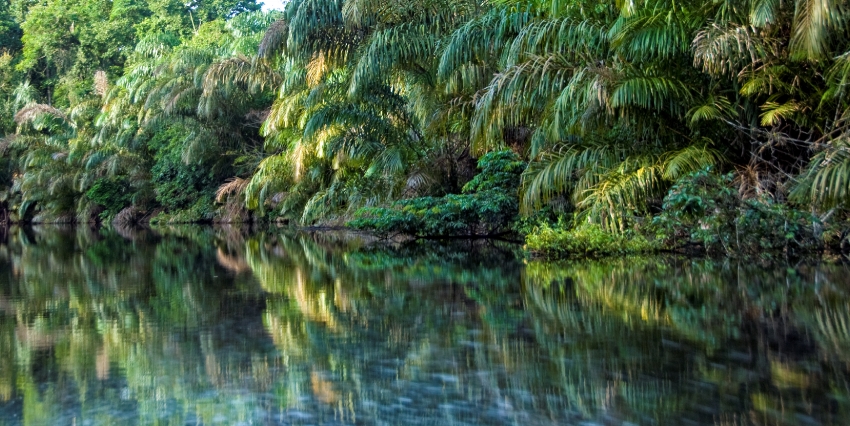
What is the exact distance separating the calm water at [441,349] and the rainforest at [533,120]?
5.55ft

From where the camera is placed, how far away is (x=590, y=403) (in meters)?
3.60

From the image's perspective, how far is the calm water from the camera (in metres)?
3.57

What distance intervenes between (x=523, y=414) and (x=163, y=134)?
34.8 m

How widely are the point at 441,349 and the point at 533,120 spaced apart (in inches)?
371

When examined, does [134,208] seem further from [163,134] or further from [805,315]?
[805,315]

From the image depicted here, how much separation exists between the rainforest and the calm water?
169 centimetres

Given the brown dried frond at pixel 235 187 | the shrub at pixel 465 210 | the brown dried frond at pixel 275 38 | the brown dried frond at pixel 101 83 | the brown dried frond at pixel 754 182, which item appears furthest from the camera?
the brown dried frond at pixel 101 83

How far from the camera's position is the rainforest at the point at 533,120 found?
10109mm

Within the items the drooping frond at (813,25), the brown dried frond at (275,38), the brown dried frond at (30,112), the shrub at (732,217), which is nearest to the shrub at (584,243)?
the shrub at (732,217)

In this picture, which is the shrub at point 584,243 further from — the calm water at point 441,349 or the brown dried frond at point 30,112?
the brown dried frond at point 30,112

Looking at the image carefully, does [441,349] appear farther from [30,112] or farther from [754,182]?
[30,112]

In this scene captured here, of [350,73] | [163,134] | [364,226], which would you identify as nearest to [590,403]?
[364,226]

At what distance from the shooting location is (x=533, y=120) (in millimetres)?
13797

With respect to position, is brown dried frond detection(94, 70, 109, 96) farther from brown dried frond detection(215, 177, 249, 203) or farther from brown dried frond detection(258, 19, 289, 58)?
brown dried frond detection(258, 19, 289, 58)
